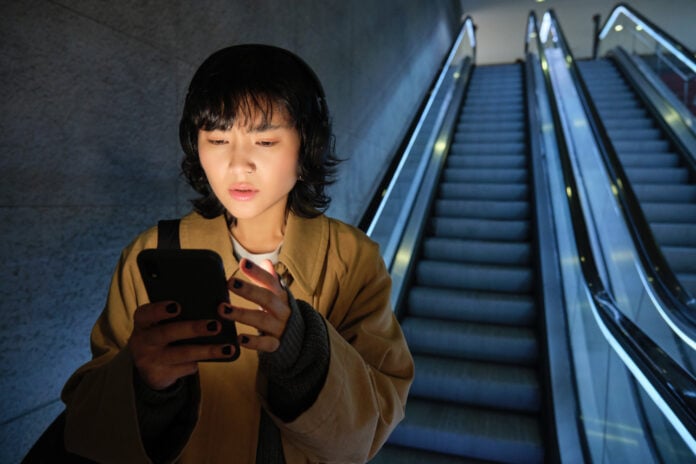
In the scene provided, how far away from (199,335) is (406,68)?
23.1ft

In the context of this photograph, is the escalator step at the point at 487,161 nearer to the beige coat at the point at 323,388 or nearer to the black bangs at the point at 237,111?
the beige coat at the point at 323,388

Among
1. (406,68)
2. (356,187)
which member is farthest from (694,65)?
(356,187)

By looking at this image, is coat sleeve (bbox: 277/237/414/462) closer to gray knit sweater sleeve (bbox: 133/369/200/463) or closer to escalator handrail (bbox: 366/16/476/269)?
gray knit sweater sleeve (bbox: 133/369/200/463)

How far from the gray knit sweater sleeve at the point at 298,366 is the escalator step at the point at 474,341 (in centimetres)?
275

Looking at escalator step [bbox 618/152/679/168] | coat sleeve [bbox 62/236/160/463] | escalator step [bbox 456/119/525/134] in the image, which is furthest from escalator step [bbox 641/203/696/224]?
coat sleeve [bbox 62/236/160/463]

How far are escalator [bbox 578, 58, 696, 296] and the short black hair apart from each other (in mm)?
3457

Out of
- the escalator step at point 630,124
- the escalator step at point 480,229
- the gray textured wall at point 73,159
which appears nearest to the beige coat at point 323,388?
the gray textured wall at point 73,159

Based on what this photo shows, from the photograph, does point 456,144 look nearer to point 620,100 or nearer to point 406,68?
point 406,68

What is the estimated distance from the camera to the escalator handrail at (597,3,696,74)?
549 centimetres

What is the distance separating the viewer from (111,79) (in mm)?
1608

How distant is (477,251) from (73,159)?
351cm

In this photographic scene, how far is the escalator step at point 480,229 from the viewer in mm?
4383

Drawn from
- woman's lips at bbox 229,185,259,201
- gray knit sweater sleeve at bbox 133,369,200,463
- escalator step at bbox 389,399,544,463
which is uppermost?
woman's lips at bbox 229,185,259,201

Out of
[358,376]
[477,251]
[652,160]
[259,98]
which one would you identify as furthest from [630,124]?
[358,376]
